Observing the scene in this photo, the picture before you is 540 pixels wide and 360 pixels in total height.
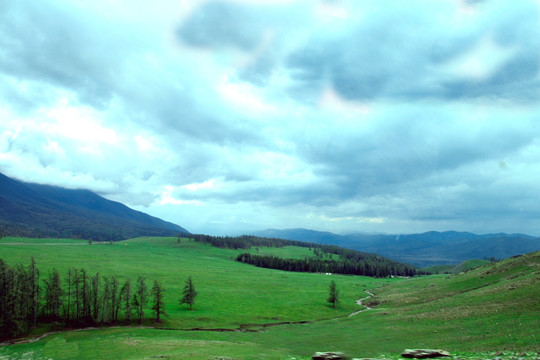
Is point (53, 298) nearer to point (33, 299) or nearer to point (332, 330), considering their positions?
point (33, 299)

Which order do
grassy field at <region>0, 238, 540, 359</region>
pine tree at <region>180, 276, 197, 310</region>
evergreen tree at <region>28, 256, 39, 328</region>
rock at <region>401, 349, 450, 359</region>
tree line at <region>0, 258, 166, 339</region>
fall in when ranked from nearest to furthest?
rock at <region>401, 349, 450, 359</region>, grassy field at <region>0, 238, 540, 359</region>, tree line at <region>0, 258, 166, 339</region>, evergreen tree at <region>28, 256, 39, 328</region>, pine tree at <region>180, 276, 197, 310</region>

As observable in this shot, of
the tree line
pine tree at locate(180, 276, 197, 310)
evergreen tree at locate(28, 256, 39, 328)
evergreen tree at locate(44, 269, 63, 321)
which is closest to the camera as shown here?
the tree line

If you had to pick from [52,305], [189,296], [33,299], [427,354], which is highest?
[427,354]

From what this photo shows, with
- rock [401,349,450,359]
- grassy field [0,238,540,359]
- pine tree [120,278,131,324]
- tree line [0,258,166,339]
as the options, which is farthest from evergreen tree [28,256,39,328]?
rock [401,349,450,359]

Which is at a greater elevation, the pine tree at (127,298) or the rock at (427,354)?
the rock at (427,354)

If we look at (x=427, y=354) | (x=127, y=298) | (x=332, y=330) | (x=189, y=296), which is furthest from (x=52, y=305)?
(x=427, y=354)

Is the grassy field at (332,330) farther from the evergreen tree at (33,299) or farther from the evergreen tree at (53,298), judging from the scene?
the evergreen tree at (53,298)

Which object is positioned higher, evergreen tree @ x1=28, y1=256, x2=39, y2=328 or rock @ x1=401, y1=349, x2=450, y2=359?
rock @ x1=401, y1=349, x2=450, y2=359

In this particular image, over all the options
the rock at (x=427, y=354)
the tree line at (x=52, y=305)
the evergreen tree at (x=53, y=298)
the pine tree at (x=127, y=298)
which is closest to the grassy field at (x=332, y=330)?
the rock at (x=427, y=354)

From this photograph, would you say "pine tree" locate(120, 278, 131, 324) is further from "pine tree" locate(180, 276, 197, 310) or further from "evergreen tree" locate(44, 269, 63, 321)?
"pine tree" locate(180, 276, 197, 310)

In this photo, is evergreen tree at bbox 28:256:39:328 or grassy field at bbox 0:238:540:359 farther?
evergreen tree at bbox 28:256:39:328

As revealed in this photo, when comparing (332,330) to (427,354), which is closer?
Answer: (427,354)

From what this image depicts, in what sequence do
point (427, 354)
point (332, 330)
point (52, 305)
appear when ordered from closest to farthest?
point (427, 354) < point (332, 330) < point (52, 305)

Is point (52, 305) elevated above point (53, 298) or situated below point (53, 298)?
below
